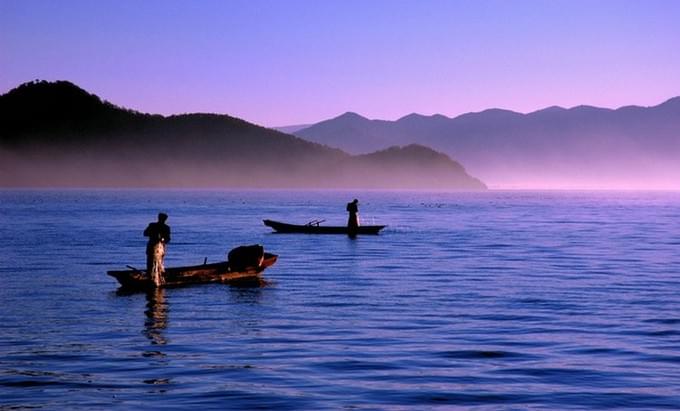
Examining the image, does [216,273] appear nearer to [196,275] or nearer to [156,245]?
[196,275]

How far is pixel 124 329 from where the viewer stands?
74.3ft

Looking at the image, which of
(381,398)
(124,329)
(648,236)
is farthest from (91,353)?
(648,236)

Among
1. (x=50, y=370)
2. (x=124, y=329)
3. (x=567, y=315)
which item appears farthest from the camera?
(x=567, y=315)

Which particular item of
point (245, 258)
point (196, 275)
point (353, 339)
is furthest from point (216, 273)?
point (353, 339)

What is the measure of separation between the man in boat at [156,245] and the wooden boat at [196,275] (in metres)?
0.28

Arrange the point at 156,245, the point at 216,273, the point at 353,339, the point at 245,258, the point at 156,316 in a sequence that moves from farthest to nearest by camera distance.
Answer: the point at 245,258 < the point at 216,273 < the point at 156,245 < the point at 156,316 < the point at 353,339

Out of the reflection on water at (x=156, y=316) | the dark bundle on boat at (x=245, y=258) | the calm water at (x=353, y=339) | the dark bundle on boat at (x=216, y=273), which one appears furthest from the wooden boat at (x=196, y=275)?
the calm water at (x=353, y=339)

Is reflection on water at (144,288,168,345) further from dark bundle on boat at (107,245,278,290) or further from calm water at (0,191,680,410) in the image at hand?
dark bundle on boat at (107,245,278,290)

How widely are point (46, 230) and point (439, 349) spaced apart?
62090 millimetres

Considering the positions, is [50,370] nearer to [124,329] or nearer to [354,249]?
[124,329]

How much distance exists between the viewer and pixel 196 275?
107 ft

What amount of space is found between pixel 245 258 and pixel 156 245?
5.37 meters

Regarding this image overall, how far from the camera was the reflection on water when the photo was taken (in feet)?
69.7

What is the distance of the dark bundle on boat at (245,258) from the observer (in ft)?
112
